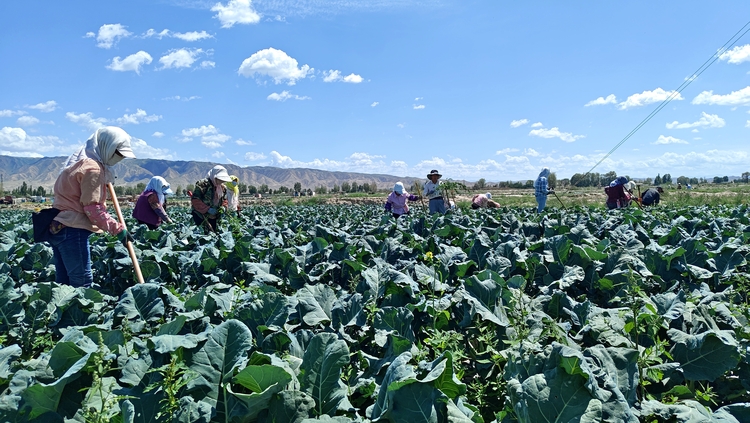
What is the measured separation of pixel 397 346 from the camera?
210cm

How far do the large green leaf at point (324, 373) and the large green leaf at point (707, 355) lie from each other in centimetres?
178

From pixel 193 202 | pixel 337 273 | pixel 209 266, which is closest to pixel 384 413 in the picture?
pixel 337 273

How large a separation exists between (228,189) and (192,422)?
7664mm

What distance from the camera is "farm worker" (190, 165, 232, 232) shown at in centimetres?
728

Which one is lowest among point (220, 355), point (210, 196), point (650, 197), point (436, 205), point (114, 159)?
point (220, 355)

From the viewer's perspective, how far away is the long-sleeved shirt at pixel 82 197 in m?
3.93

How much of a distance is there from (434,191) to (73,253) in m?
8.53

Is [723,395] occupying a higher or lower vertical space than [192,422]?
lower

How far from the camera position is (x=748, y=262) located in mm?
4484

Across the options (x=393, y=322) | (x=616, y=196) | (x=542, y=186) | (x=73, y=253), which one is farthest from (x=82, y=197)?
(x=616, y=196)

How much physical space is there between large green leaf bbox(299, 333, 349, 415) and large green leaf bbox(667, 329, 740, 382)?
1.78m

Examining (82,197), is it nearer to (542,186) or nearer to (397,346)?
(397,346)

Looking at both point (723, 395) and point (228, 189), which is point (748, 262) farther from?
point (228, 189)

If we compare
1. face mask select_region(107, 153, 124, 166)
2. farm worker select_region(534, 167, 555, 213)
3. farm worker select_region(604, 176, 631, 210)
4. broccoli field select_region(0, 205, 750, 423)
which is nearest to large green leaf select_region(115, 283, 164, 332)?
broccoli field select_region(0, 205, 750, 423)
